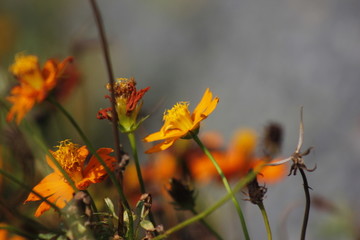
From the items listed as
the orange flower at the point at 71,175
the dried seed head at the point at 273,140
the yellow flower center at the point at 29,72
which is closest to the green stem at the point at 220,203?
the orange flower at the point at 71,175

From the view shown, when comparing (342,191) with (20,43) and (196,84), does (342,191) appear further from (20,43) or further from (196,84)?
(20,43)

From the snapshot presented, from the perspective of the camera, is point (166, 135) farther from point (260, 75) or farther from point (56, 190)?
point (260, 75)

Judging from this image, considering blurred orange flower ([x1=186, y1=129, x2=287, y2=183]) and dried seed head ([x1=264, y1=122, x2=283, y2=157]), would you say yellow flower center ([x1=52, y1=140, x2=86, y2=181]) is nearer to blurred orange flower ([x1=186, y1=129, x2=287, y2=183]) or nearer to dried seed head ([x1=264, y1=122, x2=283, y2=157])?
dried seed head ([x1=264, y1=122, x2=283, y2=157])

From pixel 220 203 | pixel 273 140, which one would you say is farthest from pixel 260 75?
pixel 220 203

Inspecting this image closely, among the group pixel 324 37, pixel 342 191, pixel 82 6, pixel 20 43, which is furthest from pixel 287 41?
pixel 20 43

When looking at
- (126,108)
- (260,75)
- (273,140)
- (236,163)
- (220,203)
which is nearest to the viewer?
(220,203)
